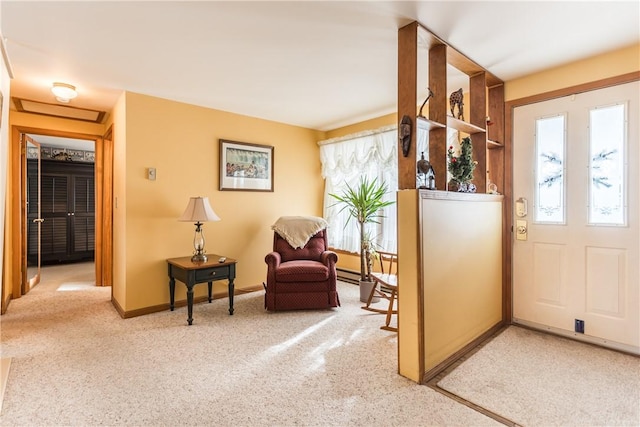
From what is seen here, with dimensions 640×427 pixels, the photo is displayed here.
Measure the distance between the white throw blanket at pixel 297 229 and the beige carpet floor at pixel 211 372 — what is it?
92 centimetres

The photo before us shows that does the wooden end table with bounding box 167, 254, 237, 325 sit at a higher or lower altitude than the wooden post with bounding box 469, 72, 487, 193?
lower

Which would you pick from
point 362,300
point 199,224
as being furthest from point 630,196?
point 199,224

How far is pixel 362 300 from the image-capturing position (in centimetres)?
393

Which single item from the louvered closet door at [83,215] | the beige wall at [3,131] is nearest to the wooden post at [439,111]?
the beige wall at [3,131]

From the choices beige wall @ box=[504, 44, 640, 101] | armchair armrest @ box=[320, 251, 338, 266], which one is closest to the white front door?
beige wall @ box=[504, 44, 640, 101]

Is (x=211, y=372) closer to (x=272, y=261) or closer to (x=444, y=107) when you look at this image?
(x=272, y=261)

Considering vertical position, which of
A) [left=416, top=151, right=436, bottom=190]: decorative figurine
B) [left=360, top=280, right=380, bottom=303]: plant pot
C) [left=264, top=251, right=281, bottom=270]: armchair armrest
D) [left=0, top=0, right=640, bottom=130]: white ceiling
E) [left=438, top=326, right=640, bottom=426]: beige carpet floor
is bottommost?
[left=438, top=326, right=640, bottom=426]: beige carpet floor

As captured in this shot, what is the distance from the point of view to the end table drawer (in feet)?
10.8

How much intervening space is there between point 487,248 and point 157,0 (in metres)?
3.05

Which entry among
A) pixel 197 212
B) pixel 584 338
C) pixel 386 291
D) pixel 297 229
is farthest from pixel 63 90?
pixel 584 338

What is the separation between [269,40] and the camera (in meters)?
2.39

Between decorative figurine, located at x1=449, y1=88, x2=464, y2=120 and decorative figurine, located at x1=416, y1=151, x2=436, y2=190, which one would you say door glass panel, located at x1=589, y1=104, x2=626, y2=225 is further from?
decorative figurine, located at x1=416, y1=151, x2=436, y2=190

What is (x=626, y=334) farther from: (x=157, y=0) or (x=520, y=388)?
(x=157, y=0)

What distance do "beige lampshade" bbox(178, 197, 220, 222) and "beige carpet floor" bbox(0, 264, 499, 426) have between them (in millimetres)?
1011
